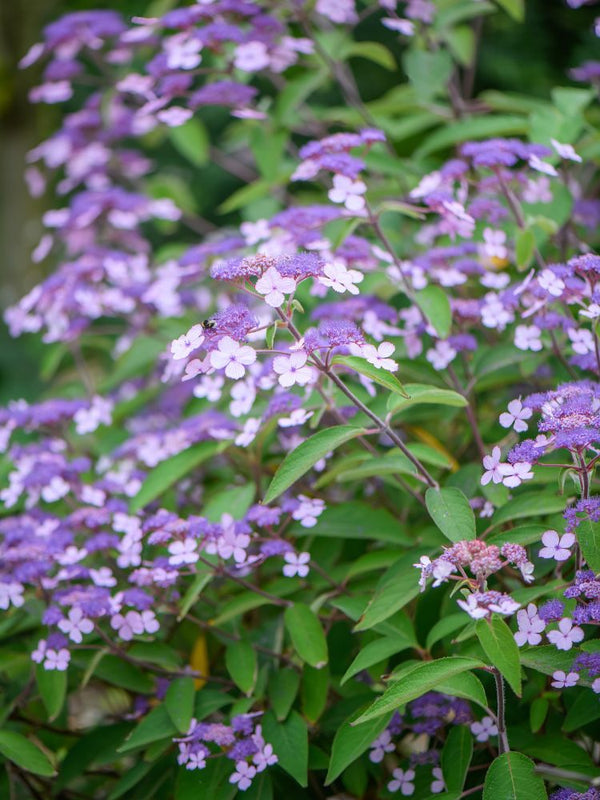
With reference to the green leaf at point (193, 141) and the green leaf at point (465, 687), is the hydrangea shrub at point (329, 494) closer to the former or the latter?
the green leaf at point (465, 687)

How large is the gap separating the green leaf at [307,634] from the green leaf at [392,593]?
99 millimetres

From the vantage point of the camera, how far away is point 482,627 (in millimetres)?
1137

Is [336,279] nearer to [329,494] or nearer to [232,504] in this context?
[232,504]

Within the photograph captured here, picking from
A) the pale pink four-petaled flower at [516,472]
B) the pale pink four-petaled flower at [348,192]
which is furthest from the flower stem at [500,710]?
the pale pink four-petaled flower at [348,192]

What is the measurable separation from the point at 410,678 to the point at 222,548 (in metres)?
0.41

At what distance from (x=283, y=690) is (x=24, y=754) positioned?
0.42 m

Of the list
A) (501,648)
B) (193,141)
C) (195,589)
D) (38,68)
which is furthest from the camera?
(38,68)

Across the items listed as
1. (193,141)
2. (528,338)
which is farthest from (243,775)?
(193,141)

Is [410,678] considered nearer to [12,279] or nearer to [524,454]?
[524,454]

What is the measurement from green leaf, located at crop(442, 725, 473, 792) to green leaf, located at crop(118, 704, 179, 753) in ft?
1.38

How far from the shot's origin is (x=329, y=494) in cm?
198

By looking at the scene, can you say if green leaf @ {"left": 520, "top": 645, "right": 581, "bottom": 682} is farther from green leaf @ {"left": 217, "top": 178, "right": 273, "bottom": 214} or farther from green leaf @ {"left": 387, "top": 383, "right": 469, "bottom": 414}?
green leaf @ {"left": 217, "top": 178, "right": 273, "bottom": 214}

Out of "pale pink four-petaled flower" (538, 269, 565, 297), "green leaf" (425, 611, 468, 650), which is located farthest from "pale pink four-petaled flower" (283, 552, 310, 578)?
"pale pink four-petaled flower" (538, 269, 565, 297)

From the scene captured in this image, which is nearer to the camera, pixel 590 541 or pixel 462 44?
pixel 590 541
